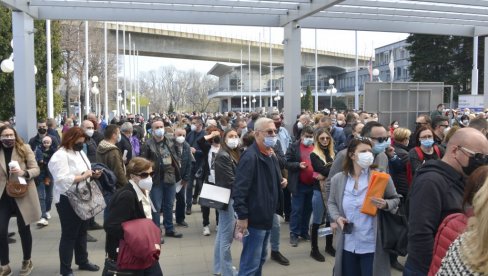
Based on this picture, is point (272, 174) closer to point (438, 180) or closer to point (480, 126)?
point (438, 180)

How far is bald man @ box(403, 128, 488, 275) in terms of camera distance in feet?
10.2

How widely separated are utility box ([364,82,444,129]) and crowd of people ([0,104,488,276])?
11.5 feet

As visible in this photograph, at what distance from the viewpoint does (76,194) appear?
5.95m

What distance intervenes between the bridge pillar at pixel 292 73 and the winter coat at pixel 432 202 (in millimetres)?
9172

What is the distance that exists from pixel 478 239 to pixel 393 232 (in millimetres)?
2433

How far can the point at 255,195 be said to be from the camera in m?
5.14

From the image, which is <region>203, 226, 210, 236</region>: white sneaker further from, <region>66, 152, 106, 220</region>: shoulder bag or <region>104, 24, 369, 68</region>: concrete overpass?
<region>104, 24, 369, 68</region>: concrete overpass

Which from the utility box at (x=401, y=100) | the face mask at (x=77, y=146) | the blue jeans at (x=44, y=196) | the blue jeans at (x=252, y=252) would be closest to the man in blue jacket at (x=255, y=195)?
the blue jeans at (x=252, y=252)

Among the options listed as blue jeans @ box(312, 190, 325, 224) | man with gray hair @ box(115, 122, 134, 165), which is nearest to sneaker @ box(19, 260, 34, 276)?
man with gray hair @ box(115, 122, 134, 165)

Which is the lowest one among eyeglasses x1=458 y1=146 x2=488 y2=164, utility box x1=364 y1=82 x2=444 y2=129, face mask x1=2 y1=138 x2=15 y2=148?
face mask x1=2 y1=138 x2=15 y2=148

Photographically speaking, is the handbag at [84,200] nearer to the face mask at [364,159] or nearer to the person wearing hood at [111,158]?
the person wearing hood at [111,158]

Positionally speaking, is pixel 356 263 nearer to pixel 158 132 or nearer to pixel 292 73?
pixel 158 132

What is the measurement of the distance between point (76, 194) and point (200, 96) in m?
99.4

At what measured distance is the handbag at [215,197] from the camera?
5.89m
